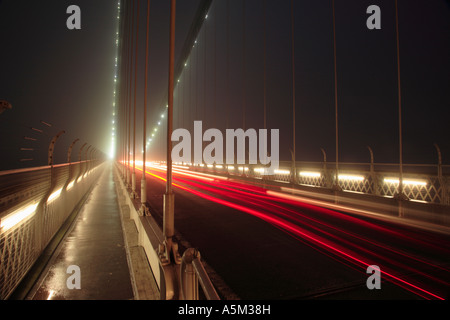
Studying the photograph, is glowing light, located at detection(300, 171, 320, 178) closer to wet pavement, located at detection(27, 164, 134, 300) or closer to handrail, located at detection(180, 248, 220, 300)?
wet pavement, located at detection(27, 164, 134, 300)

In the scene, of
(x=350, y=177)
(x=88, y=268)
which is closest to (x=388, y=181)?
(x=350, y=177)

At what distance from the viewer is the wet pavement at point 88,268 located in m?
4.00

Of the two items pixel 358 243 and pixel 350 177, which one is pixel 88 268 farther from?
pixel 350 177

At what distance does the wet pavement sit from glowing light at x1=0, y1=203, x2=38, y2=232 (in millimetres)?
1153

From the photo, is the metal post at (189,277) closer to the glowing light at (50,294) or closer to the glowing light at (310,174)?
the glowing light at (50,294)

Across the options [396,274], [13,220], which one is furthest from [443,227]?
[13,220]

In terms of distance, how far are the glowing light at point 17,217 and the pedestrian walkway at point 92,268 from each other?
3.78ft

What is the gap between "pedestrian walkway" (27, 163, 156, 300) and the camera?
13.2 ft

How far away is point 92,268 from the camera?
4926 millimetres

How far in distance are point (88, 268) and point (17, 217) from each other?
5.74ft

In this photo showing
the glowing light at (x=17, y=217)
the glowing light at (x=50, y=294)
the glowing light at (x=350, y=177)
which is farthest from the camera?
the glowing light at (x=350, y=177)

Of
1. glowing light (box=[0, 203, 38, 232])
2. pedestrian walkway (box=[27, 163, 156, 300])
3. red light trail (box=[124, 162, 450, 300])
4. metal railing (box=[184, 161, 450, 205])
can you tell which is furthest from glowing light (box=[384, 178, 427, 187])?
glowing light (box=[0, 203, 38, 232])

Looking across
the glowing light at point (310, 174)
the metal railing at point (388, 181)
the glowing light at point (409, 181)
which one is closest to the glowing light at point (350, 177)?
the metal railing at point (388, 181)
